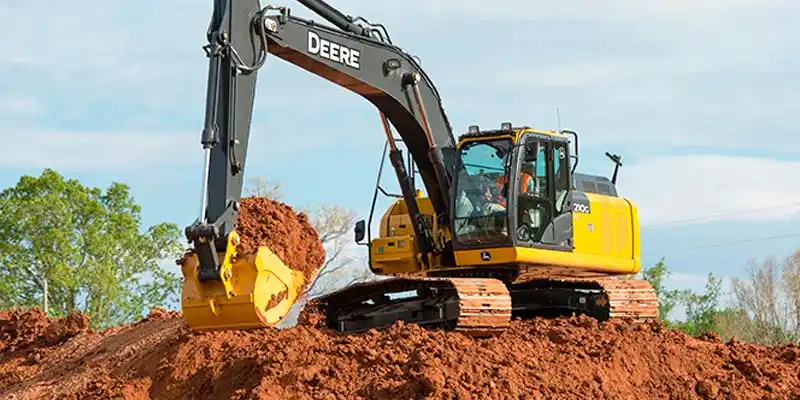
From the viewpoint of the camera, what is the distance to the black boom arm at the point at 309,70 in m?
11.6

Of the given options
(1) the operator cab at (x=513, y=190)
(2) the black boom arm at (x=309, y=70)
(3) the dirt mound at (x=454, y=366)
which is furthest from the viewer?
(1) the operator cab at (x=513, y=190)

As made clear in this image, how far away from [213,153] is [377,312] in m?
3.06

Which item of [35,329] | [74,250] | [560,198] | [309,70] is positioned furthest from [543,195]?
[74,250]

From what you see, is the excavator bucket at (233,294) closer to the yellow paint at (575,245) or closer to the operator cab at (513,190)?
the operator cab at (513,190)

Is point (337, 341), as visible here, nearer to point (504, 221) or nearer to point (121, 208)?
point (504, 221)

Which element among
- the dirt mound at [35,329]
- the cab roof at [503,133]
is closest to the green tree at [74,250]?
the dirt mound at [35,329]

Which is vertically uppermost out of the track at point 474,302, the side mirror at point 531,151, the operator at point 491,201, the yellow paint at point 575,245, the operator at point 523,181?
the side mirror at point 531,151

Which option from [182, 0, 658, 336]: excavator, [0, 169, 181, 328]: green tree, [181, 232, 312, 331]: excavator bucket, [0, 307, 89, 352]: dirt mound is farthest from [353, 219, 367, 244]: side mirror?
[0, 169, 181, 328]: green tree

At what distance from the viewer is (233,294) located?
1121 centimetres

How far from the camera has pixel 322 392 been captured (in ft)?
36.6

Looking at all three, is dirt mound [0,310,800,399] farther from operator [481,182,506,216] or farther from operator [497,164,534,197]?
operator [497,164,534,197]

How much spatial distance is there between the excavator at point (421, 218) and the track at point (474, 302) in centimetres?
2

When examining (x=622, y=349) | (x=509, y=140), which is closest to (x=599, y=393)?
(x=622, y=349)

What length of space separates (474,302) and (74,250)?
22875 mm
